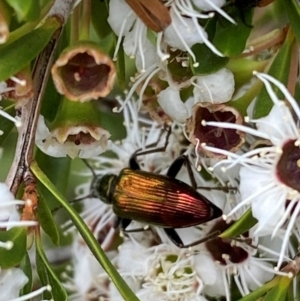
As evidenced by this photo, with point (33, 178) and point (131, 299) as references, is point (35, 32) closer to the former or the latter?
point (33, 178)

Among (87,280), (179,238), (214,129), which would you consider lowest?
(87,280)

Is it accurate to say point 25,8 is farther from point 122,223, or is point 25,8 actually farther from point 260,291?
point 122,223

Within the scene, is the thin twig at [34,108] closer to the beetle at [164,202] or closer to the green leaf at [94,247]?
the green leaf at [94,247]

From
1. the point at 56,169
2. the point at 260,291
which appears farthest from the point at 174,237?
the point at 260,291

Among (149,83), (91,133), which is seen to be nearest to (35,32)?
(91,133)

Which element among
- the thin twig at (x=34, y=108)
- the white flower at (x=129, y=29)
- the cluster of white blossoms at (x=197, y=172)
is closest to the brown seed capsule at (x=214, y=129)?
the cluster of white blossoms at (x=197, y=172)
